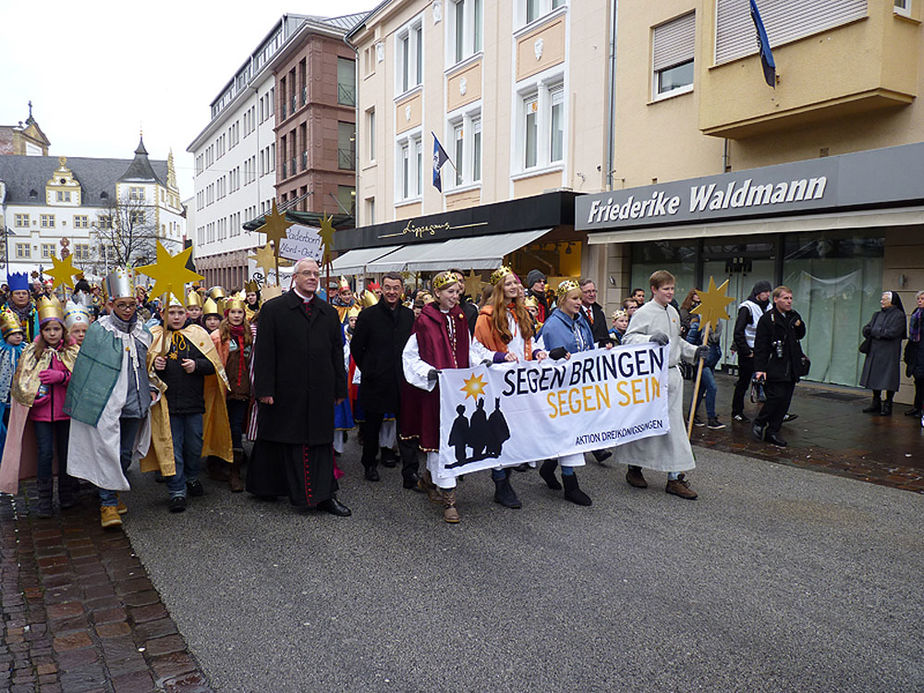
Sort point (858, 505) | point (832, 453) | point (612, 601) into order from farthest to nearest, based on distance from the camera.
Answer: point (832, 453)
point (858, 505)
point (612, 601)

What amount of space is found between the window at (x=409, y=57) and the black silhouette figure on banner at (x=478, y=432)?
2125cm

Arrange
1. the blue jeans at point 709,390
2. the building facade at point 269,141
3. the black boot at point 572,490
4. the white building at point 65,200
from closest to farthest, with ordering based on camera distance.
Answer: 1. the black boot at point 572,490
2. the blue jeans at point 709,390
3. the building facade at point 269,141
4. the white building at point 65,200

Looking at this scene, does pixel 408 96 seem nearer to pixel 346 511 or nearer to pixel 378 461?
pixel 378 461

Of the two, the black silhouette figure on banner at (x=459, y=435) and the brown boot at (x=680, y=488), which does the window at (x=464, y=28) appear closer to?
the brown boot at (x=680, y=488)

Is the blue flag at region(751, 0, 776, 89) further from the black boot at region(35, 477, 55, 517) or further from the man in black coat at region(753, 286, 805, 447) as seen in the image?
the black boot at region(35, 477, 55, 517)

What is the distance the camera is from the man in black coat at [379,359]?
7047mm

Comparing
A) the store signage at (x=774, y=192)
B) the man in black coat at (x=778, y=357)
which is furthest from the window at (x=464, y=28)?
the man in black coat at (x=778, y=357)

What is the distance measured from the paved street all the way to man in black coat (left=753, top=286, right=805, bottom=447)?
90.0 inches

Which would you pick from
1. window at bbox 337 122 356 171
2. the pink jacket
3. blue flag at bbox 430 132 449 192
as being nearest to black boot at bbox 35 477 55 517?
the pink jacket

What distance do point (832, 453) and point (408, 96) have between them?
2098cm

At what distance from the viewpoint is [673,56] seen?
14.8 m

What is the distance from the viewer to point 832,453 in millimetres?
8219

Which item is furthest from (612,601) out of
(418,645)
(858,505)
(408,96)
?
(408,96)

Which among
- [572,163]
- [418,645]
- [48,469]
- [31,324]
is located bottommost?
[418,645]
